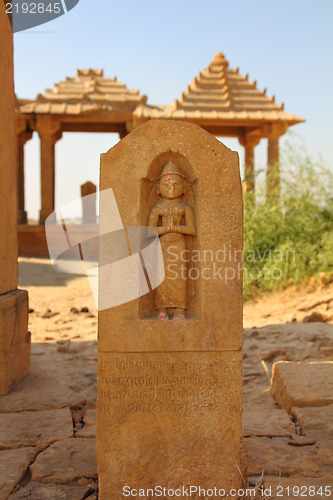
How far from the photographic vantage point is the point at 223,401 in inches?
97.1

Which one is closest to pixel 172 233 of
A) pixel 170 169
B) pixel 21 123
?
pixel 170 169

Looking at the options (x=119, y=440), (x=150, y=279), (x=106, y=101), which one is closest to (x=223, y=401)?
(x=119, y=440)

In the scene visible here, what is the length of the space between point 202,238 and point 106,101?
1059 cm

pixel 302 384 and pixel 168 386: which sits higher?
pixel 168 386

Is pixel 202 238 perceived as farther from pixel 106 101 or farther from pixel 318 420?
pixel 106 101

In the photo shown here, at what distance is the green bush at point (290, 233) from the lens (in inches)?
316

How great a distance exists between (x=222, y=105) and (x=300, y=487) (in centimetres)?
1066

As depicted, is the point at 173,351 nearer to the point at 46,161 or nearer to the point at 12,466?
the point at 12,466

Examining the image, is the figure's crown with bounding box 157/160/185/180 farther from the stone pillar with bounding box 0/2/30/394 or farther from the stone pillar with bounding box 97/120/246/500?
the stone pillar with bounding box 0/2/30/394

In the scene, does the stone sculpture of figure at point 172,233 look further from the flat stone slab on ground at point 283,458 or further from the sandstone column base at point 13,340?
the sandstone column base at point 13,340

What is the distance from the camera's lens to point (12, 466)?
270 centimetres

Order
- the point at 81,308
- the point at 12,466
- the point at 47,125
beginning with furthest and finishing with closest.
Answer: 1. the point at 47,125
2. the point at 81,308
3. the point at 12,466

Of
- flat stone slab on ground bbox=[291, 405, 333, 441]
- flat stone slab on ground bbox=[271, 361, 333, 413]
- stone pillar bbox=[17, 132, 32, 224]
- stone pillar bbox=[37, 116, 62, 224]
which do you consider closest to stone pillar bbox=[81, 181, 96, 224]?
stone pillar bbox=[17, 132, 32, 224]

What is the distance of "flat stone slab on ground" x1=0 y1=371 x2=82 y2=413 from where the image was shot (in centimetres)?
357
